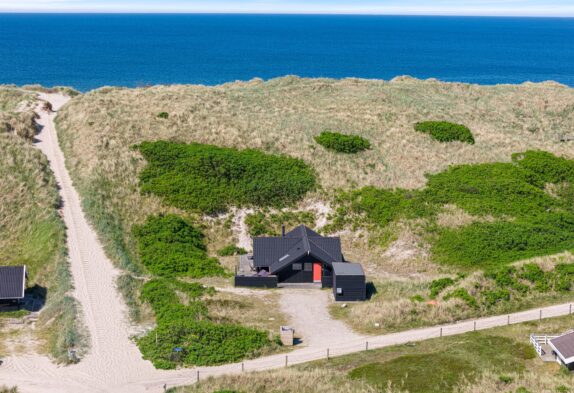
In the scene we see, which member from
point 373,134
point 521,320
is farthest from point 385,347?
point 373,134

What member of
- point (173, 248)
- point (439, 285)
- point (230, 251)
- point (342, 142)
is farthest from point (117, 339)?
point (342, 142)

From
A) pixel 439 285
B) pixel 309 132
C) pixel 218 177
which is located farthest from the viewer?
pixel 309 132

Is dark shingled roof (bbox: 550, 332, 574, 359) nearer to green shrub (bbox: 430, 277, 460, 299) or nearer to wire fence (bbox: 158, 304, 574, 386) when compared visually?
wire fence (bbox: 158, 304, 574, 386)

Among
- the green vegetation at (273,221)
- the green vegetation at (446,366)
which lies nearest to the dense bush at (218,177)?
the green vegetation at (273,221)

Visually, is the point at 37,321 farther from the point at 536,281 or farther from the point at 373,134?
the point at 373,134

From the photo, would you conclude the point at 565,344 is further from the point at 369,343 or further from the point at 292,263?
the point at 292,263

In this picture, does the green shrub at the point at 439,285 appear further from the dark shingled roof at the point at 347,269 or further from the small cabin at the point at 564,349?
the small cabin at the point at 564,349

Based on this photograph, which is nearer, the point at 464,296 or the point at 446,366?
the point at 446,366
